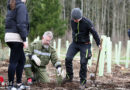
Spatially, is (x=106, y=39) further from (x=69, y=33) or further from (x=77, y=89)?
(x=69, y=33)

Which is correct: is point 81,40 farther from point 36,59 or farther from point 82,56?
point 36,59

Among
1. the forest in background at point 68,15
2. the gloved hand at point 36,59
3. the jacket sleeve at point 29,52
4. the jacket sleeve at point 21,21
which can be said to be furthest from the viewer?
the forest in background at point 68,15

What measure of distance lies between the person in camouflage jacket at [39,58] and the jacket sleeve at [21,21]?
0.86 m

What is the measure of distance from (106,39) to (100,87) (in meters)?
2.30

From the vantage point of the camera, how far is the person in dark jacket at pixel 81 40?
4579mm

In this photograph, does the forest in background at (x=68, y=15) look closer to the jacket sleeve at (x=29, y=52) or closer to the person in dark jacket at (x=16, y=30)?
the jacket sleeve at (x=29, y=52)

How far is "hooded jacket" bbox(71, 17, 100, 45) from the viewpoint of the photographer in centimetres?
465

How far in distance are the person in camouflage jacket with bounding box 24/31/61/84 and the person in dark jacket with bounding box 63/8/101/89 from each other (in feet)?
1.38

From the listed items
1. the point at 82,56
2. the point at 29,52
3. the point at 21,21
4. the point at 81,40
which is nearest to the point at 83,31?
the point at 81,40

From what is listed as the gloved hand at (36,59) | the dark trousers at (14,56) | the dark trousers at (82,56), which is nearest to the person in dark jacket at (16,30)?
the dark trousers at (14,56)

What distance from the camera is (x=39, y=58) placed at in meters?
4.67

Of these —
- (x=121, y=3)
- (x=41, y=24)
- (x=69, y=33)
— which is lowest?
(x=69, y=33)

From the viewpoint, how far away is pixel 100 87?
14.8ft

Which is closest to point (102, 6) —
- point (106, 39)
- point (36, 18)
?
point (36, 18)
